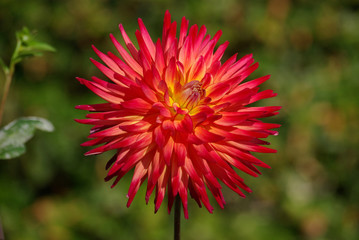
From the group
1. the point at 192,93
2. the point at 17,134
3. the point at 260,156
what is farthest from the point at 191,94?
the point at 260,156

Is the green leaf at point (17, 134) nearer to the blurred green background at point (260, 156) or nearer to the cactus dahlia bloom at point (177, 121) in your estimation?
the cactus dahlia bloom at point (177, 121)

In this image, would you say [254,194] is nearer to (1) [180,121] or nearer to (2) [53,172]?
(2) [53,172]

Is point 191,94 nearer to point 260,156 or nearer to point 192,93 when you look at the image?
point 192,93

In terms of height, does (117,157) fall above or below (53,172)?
above

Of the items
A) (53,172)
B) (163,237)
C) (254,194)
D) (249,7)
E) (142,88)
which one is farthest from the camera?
(249,7)

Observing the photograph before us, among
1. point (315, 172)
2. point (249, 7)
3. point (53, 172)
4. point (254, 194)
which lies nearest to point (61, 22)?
point (53, 172)

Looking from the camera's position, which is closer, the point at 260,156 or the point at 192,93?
the point at 192,93

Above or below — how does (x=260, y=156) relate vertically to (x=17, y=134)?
above
